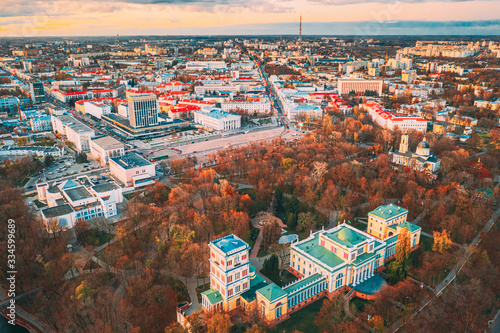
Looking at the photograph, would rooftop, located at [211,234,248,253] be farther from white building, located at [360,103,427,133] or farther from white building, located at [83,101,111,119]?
white building, located at [83,101,111,119]

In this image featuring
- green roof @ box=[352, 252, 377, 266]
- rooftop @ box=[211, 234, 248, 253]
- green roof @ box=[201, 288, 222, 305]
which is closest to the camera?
green roof @ box=[201, 288, 222, 305]

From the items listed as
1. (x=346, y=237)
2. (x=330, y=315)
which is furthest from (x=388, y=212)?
(x=330, y=315)

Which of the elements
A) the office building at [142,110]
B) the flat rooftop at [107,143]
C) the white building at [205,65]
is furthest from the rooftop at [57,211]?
the white building at [205,65]

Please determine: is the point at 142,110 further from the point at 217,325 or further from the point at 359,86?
the point at 359,86

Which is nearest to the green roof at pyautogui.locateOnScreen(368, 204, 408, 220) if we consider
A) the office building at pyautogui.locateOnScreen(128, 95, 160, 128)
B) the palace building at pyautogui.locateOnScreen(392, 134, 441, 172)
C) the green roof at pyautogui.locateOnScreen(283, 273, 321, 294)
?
the green roof at pyautogui.locateOnScreen(283, 273, 321, 294)

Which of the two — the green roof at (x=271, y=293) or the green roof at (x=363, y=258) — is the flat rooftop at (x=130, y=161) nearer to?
the green roof at (x=271, y=293)
